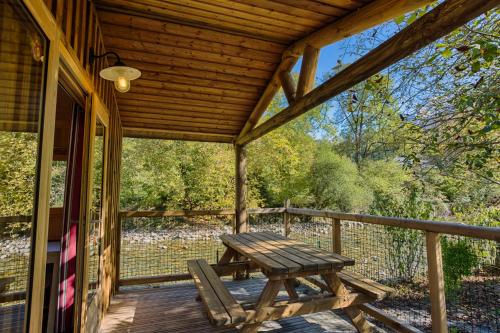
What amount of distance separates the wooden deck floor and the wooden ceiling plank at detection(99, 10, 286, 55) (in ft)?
9.40

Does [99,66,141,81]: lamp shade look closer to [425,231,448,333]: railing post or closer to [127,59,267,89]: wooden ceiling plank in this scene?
[127,59,267,89]: wooden ceiling plank

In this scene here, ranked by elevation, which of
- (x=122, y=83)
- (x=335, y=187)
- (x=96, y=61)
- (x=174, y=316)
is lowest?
(x=174, y=316)

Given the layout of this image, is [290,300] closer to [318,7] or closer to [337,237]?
[337,237]

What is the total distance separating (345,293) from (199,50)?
267 centimetres

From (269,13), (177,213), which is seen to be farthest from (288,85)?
(177,213)

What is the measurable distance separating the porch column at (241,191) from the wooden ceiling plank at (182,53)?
1659 mm

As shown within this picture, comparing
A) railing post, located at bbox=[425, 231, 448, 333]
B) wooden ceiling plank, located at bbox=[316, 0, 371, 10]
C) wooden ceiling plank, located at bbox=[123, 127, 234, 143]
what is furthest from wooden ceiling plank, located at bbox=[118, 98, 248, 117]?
railing post, located at bbox=[425, 231, 448, 333]

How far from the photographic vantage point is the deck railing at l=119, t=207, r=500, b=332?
2.17 m

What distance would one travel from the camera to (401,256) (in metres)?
3.77

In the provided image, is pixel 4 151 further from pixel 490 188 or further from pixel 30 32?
pixel 490 188

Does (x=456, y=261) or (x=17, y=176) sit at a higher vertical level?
(x=17, y=176)

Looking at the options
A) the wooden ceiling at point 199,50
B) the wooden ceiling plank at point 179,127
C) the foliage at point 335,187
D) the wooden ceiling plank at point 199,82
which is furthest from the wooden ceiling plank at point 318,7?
the foliage at point 335,187

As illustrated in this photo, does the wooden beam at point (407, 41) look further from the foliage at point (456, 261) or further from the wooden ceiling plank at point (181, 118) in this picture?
the foliage at point (456, 261)

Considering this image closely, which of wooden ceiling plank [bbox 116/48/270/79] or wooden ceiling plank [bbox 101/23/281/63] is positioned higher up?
wooden ceiling plank [bbox 101/23/281/63]
